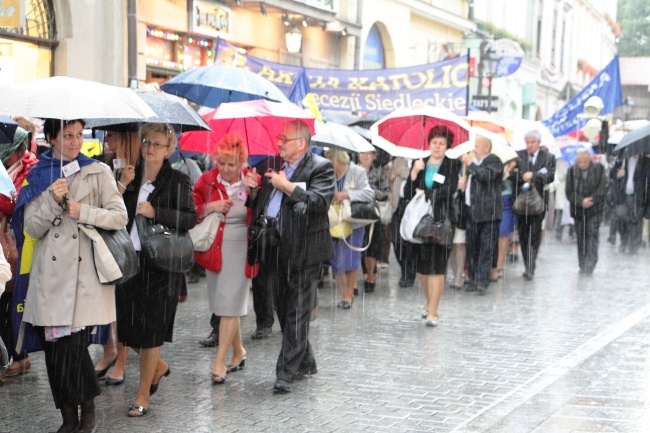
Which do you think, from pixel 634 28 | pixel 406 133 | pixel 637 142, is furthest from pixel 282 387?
pixel 634 28

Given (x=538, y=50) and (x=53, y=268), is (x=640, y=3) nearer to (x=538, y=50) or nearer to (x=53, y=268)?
(x=538, y=50)

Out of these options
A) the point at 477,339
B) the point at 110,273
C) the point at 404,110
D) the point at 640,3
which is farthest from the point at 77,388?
the point at 640,3

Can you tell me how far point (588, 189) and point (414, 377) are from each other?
8.48 m

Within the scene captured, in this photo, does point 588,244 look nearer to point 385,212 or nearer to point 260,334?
point 385,212

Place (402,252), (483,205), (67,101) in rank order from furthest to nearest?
(402,252) → (483,205) → (67,101)

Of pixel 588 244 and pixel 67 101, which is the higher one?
pixel 67 101

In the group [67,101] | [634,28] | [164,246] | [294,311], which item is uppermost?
[634,28]

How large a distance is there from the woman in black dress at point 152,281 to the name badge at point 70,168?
75 cm

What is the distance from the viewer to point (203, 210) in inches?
307

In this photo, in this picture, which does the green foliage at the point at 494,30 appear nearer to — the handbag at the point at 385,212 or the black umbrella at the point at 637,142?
the black umbrella at the point at 637,142

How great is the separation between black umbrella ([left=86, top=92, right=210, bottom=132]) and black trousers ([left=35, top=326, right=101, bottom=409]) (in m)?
1.63

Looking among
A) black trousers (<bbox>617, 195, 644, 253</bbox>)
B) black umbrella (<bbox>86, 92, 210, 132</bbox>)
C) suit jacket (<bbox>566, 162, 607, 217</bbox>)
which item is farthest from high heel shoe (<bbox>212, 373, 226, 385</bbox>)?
black trousers (<bbox>617, 195, 644, 253</bbox>)

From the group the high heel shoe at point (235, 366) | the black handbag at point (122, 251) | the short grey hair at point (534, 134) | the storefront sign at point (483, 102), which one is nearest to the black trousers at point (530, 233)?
the short grey hair at point (534, 134)

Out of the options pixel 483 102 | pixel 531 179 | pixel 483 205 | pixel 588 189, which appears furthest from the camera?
pixel 483 102
